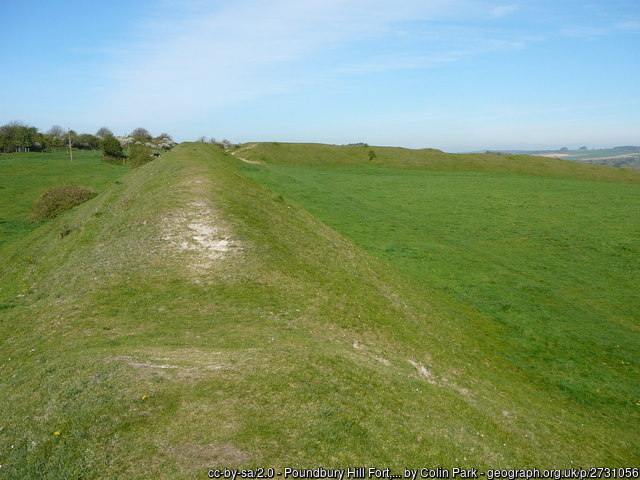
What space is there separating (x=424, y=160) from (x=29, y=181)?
75827mm

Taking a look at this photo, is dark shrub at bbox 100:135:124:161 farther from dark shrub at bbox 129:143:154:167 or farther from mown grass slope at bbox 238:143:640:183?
mown grass slope at bbox 238:143:640:183

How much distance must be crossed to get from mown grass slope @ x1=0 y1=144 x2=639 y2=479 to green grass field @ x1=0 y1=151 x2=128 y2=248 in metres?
16.3

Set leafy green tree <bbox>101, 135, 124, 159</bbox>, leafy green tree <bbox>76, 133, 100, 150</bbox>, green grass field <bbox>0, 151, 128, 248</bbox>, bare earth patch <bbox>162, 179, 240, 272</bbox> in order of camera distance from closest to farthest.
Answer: bare earth patch <bbox>162, 179, 240, 272</bbox> → green grass field <bbox>0, 151, 128, 248</bbox> → leafy green tree <bbox>101, 135, 124, 159</bbox> → leafy green tree <bbox>76, 133, 100, 150</bbox>

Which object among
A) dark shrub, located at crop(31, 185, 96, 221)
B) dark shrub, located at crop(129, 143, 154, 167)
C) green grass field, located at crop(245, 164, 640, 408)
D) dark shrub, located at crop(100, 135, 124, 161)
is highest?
dark shrub, located at crop(100, 135, 124, 161)

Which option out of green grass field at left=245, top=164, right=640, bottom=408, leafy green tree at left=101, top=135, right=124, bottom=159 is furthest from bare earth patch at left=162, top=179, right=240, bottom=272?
leafy green tree at left=101, top=135, right=124, bottom=159

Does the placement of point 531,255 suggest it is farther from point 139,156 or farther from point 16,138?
point 16,138

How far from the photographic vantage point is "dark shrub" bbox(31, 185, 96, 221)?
39.4 metres

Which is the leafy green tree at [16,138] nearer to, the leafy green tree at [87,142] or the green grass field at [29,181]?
the leafy green tree at [87,142]

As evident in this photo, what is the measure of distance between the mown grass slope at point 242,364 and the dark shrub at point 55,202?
17.0 m

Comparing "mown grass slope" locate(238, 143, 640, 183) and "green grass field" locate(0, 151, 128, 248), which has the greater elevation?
"mown grass slope" locate(238, 143, 640, 183)

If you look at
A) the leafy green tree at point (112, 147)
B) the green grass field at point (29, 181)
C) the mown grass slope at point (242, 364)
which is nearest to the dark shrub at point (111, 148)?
the leafy green tree at point (112, 147)

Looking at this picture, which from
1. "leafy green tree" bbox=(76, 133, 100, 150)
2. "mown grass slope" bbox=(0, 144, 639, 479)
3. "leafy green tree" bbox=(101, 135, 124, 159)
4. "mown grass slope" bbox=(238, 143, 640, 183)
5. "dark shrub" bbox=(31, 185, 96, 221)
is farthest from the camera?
"leafy green tree" bbox=(76, 133, 100, 150)

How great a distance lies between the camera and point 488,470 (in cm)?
851

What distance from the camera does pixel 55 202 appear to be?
3994 centimetres
